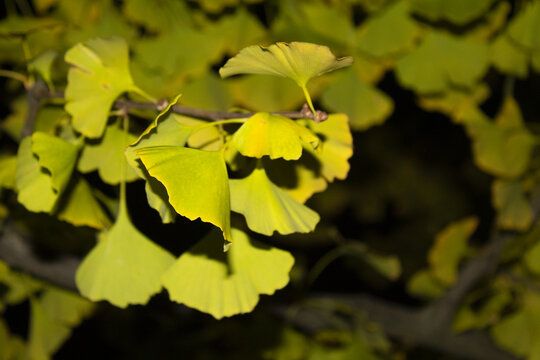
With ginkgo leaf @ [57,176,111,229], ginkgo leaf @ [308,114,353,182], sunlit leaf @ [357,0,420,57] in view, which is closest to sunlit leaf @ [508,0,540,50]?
sunlit leaf @ [357,0,420,57]

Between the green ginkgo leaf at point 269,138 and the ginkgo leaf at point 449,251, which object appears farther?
the ginkgo leaf at point 449,251

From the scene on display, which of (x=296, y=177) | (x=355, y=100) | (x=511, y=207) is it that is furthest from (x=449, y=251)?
(x=296, y=177)

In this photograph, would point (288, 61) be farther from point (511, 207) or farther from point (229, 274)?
point (511, 207)

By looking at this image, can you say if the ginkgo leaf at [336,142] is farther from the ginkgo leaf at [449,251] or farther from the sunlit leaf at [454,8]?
the ginkgo leaf at [449,251]

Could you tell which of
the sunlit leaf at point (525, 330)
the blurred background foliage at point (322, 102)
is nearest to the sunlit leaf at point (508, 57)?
the blurred background foliage at point (322, 102)

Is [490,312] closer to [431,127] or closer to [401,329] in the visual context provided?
[401,329]

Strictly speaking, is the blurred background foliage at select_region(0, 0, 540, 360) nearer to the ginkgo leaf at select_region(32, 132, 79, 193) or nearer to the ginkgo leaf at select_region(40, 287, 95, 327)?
the ginkgo leaf at select_region(40, 287, 95, 327)
